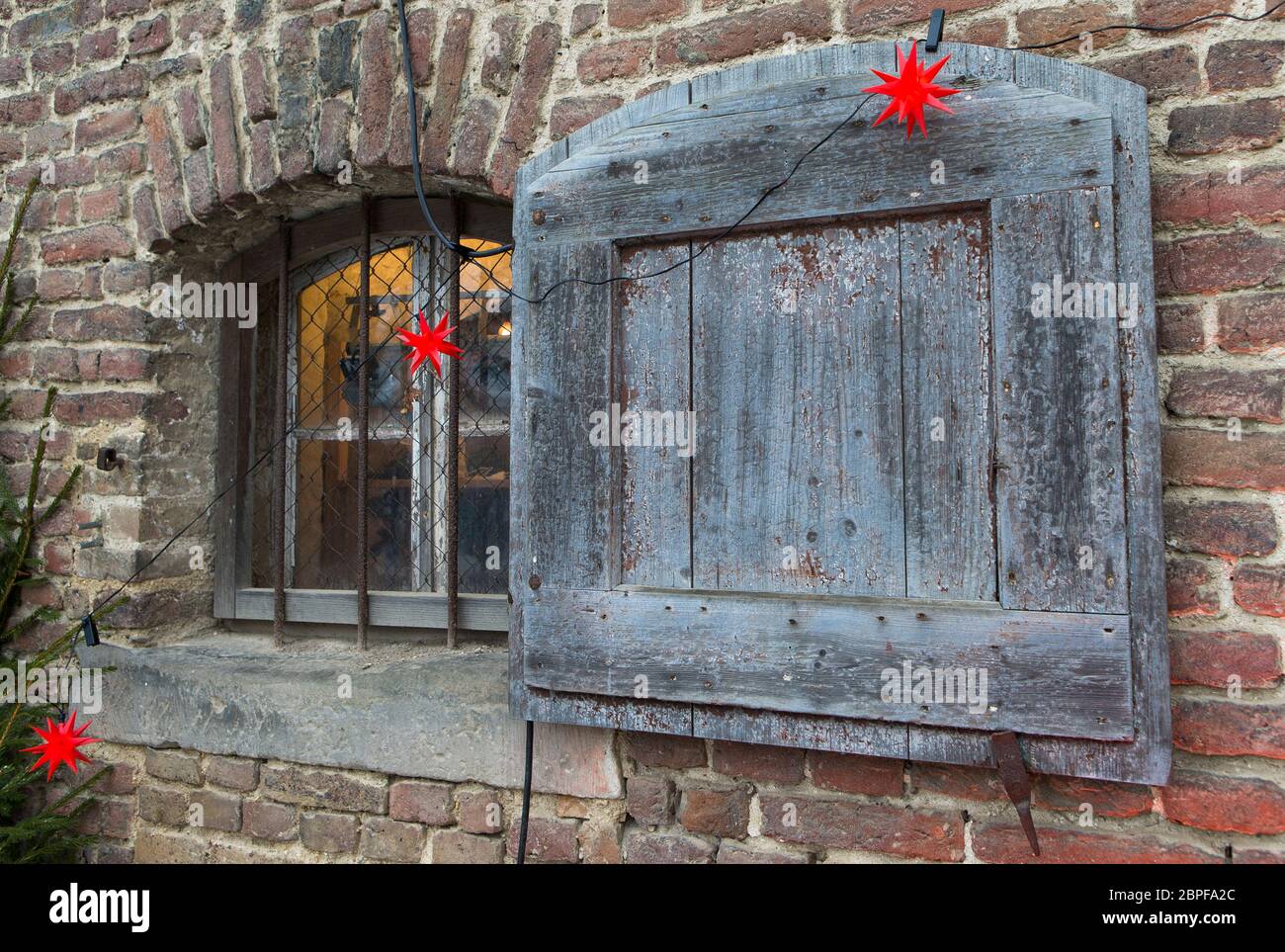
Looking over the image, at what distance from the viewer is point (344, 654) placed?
241 centimetres

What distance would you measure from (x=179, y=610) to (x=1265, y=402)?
106 inches

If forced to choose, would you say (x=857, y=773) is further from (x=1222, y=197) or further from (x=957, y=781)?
(x=1222, y=197)

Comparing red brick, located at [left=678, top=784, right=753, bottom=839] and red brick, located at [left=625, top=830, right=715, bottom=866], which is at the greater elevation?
red brick, located at [left=678, top=784, right=753, bottom=839]

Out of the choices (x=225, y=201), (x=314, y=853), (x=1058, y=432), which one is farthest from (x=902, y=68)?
(x=314, y=853)

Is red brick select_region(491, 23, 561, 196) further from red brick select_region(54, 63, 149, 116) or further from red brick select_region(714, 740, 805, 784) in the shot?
red brick select_region(714, 740, 805, 784)

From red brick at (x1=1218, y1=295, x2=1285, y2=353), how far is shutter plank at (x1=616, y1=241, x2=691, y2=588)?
38.0 inches

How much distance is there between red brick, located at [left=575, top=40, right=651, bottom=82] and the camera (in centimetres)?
201

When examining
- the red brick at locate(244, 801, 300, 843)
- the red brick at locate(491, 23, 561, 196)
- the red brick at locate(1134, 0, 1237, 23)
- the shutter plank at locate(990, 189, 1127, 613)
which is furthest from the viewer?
the red brick at locate(244, 801, 300, 843)

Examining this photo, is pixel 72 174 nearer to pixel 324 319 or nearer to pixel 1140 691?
pixel 324 319

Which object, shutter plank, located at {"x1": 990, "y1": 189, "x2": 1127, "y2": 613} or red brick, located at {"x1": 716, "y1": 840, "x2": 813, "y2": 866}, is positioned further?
red brick, located at {"x1": 716, "y1": 840, "x2": 813, "y2": 866}

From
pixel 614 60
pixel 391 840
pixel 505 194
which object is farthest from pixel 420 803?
pixel 614 60

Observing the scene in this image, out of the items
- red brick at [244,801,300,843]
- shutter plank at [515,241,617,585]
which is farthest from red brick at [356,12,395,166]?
red brick at [244,801,300,843]

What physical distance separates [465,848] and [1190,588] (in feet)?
5.37

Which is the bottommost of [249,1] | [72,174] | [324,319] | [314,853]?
[314,853]
